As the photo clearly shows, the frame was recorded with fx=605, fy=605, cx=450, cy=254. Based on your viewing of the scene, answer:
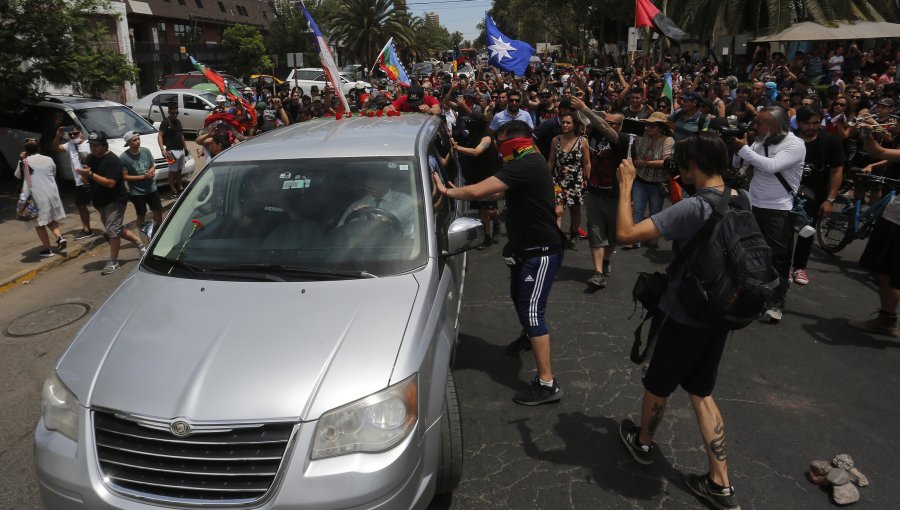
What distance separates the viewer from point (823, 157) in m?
6.06

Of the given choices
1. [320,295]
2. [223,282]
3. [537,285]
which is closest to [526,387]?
[537,285]

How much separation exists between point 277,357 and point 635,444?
82.7 inches

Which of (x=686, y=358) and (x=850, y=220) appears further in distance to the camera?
(x=850, y=220)

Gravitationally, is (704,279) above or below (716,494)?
above

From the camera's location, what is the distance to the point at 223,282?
317 cm

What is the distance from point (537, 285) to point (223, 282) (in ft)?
6.56

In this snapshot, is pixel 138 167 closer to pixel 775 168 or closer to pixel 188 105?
pixel 775 168

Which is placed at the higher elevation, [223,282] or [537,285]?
[223,282]

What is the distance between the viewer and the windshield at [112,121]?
11453mm

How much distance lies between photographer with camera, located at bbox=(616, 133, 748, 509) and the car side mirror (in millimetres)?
917

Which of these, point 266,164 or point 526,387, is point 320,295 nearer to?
point 266,164

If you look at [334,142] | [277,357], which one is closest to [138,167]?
[334,142]

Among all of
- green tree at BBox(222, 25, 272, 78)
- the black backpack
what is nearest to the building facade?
green tree at BBox(222, 25, 272, 78)

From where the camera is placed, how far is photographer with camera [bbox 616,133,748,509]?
2875mm
